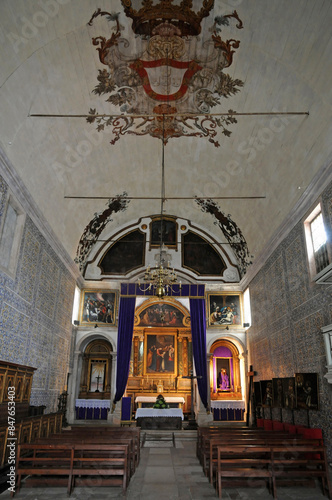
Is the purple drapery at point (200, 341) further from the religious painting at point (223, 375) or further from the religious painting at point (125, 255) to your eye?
the religious painting at point (125, 255)

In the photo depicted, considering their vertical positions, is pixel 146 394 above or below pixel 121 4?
below

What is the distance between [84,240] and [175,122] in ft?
21.1

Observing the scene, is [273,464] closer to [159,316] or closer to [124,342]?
[124,342]

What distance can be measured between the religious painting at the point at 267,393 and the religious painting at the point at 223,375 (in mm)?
4483

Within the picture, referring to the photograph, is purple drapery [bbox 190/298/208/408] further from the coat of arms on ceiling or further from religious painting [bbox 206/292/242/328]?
the coat of arms on ceiling

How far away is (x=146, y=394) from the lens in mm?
17156

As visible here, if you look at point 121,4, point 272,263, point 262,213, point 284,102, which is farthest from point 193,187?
point 121,4

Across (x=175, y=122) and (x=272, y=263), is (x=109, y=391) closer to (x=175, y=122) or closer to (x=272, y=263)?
(x=272, y=263)

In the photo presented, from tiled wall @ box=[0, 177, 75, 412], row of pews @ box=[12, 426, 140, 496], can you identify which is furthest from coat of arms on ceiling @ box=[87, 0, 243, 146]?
row of pews @ box=[12, 426, 140, 496]

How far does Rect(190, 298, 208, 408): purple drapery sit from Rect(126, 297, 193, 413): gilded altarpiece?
178cm

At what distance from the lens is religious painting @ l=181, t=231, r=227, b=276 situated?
17406mm

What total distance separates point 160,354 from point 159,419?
4.45m

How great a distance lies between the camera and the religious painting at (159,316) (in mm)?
18078

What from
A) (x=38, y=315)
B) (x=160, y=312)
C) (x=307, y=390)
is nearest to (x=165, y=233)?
(x=160, y=312)
